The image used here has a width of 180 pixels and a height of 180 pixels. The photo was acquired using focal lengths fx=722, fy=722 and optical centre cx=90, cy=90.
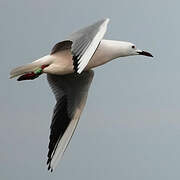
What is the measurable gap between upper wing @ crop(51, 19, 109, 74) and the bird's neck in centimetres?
42

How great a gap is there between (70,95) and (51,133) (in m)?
0.46

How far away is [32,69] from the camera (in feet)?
22.7

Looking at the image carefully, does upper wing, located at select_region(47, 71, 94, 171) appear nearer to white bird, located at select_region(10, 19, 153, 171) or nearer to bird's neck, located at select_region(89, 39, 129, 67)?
white bird, located at select_region(10, 19, 153, 171)

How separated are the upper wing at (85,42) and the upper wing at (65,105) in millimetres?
1068

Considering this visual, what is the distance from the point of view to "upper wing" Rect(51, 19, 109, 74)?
19.0 feet

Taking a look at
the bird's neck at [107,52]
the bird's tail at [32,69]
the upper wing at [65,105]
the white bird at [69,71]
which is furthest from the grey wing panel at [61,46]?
the upper wing at [65,105]

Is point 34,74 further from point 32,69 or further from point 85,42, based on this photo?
point 85,42

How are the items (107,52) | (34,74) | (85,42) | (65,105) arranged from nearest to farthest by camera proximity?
(85,42)
(34,74)
(107,52)
(65,105)

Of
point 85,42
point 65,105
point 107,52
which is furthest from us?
point 65,105

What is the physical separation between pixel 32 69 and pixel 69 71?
0.36 meters

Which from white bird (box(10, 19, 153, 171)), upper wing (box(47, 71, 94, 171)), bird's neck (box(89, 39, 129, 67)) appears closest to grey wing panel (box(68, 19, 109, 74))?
white bird (box(10, 19, 153, 171))

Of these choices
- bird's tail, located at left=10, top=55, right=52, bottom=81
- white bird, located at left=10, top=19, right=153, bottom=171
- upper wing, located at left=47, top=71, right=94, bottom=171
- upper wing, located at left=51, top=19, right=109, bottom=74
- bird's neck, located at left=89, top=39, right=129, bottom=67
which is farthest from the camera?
upper wing, located at left=47, top=71, right=94, bottom=171

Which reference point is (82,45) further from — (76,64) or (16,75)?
(16,75)

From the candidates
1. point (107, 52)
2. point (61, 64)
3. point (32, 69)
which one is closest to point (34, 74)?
point (32, 69)
